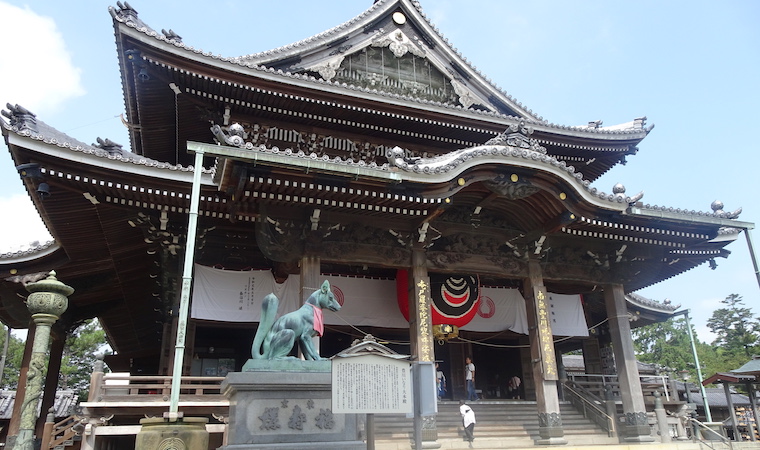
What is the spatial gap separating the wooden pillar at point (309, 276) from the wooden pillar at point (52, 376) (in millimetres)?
7634

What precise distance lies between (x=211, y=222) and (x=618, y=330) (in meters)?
9.10

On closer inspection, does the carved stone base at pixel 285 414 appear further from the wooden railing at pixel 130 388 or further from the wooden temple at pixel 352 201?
the wooden temple at pixel 352 201

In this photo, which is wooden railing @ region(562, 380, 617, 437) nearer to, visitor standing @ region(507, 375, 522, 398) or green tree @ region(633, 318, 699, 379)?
visitor standing @ region(507, 375, 522, 398)

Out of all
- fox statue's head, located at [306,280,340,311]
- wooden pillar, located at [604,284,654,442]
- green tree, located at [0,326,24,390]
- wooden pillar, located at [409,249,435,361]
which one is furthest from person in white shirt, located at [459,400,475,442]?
green tree, located at [0,326,24,390]

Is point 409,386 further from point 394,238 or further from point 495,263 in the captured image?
point 495,263

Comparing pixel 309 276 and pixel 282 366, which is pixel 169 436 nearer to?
pixel 282 366

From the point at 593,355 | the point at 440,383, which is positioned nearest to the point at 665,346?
the point at 593,355

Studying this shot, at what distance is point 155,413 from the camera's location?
29.5 ft

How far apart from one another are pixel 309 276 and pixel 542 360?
5037mm

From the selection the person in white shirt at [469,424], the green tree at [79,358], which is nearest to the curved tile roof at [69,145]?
the person in white shirt at [469,424]

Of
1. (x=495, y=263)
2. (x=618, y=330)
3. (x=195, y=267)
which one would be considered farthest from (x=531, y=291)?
(x=195, y=267)

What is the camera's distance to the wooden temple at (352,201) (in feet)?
29.1

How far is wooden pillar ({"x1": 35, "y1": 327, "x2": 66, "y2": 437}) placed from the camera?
13571 mm

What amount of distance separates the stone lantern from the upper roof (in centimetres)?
539
